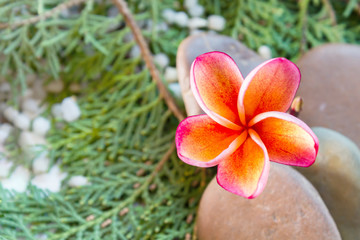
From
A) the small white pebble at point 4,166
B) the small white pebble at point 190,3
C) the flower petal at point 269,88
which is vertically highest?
the flower petal at point 269,88

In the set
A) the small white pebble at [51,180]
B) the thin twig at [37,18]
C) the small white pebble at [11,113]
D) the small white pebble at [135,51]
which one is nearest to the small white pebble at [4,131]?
the small white pebble at [11,113]

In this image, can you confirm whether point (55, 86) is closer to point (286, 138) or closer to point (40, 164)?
point (40, 164)

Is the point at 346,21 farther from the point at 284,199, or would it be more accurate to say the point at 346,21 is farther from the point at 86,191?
the point at 86,191

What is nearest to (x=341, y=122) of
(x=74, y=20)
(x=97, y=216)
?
(x=97, y=216)

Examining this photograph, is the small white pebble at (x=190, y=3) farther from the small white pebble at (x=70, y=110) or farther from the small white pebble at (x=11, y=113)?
the small white pebble at (x=11, y=113)

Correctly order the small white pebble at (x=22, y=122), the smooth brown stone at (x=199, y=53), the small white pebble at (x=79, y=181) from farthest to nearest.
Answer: the small white pebble at (x=22, y=122)
the small white pebble at (x=79, y=181)
the smooth brown stone at (x=199, y=53)

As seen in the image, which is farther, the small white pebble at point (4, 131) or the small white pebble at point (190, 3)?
the small white pebble at point (190, 3)

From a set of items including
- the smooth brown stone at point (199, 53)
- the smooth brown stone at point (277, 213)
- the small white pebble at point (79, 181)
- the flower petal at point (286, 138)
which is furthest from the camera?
the small white pebble at point (79, 181)

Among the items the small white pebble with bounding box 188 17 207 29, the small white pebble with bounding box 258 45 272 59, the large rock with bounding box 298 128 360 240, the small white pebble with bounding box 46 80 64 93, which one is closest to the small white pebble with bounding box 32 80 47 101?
the small white pebble with bounding box 46 80 64 93

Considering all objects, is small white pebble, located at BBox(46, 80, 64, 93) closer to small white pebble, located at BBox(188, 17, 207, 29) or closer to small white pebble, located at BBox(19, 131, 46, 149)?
small white pebble, located at BBox(19, 131, 46, 149)
